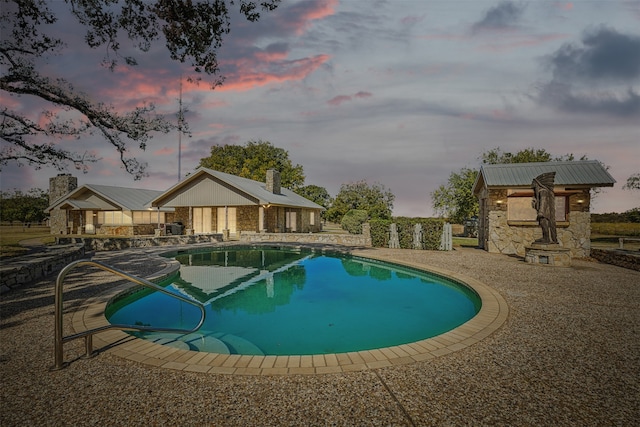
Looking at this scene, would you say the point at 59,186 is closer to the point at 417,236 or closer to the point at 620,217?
the point at 417,236

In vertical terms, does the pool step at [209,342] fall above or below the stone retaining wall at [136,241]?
below

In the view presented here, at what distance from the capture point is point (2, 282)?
714cm

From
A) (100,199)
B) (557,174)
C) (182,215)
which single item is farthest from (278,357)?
(100,199)

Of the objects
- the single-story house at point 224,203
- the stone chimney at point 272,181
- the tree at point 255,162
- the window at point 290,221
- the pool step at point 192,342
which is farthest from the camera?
the tree at point 255,162

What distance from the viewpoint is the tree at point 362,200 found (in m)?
36.3

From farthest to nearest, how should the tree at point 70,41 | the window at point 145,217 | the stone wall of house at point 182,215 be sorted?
the window at point 145,217
the stone wall of house at point 182,215
the tree at point 70,41

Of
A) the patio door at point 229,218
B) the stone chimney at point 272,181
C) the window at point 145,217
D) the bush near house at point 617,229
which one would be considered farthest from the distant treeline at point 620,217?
the window at point 145,217

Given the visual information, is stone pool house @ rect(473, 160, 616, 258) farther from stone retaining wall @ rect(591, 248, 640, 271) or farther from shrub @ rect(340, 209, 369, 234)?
shrub @ rect(340, 209, 369, 234)

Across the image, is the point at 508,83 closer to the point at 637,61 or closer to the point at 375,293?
the point at 637,61

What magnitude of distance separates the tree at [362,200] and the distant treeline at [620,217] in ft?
82.0

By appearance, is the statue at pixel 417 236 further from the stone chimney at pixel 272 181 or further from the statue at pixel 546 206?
the stone chimney at pixel 272 181

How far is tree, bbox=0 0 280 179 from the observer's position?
31.0 ft

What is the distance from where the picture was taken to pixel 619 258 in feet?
38.8

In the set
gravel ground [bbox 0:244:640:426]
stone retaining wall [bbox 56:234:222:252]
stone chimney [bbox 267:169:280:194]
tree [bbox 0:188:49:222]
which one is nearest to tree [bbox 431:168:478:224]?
stone chimney [bbox 267:169:280:194]
